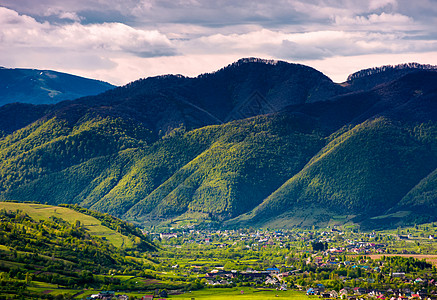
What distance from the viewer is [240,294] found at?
13762 centimetres

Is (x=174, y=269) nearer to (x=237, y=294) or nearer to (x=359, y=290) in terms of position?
(x=237, y=294)

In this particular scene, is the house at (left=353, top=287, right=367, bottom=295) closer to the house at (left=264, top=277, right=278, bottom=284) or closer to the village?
the village

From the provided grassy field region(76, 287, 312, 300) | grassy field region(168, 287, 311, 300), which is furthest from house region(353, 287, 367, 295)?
grassy field region(168, 287, 311, 300)

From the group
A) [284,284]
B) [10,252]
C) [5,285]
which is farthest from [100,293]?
[284,284]

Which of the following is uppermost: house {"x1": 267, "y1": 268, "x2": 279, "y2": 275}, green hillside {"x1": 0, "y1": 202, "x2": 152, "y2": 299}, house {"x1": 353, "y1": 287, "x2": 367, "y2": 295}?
green hillside {"x1": 0, "y1": 202, "x2": 152, "y2": 299}

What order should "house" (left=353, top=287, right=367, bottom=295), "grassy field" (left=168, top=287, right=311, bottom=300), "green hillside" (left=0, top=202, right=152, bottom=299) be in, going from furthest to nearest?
"house" (left=353, top=287, right=367, bottom=295), "grassy field" (left=168, top=287, right=311, bottom=300), "green hillside" (left=0, top=202, right=152, bottom=299)

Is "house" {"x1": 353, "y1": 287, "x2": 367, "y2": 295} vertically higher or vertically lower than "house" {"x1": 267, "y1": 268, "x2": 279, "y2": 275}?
higher

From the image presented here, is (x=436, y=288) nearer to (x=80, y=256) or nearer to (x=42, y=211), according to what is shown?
(x=80, y=256)

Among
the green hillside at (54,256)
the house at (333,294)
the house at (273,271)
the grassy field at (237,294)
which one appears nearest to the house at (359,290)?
the house at (333,294)

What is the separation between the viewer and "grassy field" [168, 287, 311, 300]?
133125mm

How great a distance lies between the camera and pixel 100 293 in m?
127

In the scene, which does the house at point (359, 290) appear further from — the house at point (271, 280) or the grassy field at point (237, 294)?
the house at point (271, 280)

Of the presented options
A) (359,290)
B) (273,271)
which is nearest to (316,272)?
(273,271)

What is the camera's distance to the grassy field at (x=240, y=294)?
133125 millimetres
